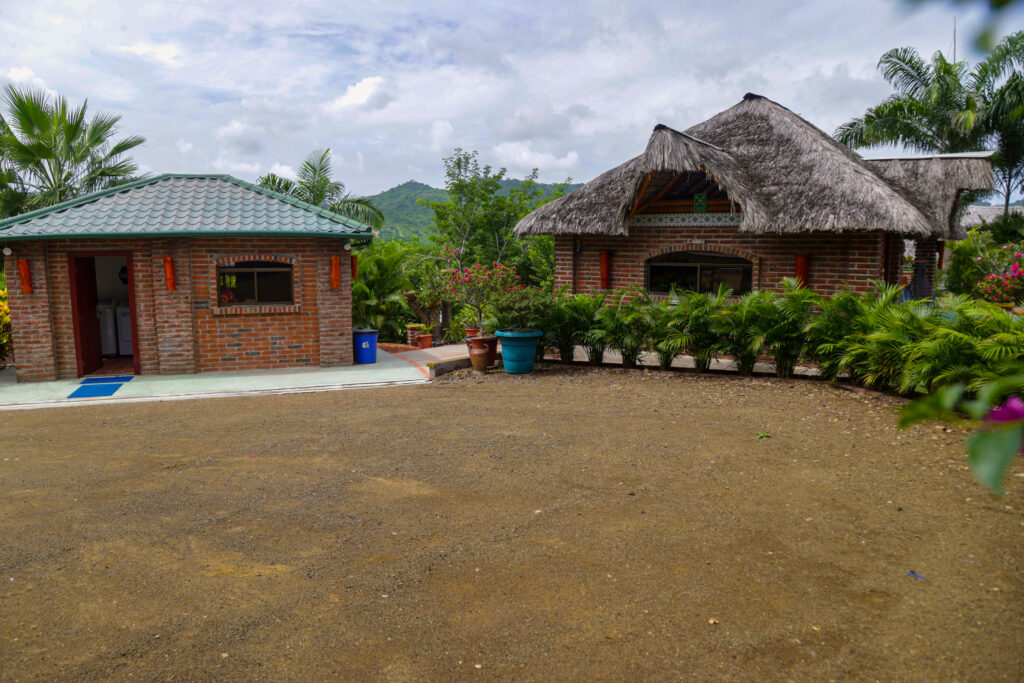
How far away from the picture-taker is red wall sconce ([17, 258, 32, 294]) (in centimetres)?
1053

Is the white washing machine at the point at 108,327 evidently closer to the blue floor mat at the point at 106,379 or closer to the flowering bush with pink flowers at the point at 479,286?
the blue floor mat at the point at 106,379

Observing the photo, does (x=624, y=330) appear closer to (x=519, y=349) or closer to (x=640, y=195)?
(x=519, y=349)

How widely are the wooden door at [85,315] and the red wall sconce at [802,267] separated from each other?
11659 millimetres

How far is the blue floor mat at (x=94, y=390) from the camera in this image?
992 centimetres

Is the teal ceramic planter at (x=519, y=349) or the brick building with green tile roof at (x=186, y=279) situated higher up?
the brick building with green tile roof at (x=186, y=279)

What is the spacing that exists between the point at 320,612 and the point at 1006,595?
3.83 meters

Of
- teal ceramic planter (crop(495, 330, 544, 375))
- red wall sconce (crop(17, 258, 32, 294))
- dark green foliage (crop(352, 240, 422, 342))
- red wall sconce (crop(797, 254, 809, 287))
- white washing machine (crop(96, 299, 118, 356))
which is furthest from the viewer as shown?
dark green foliage (crop(352, 240, 422, 342))

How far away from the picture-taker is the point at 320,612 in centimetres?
386

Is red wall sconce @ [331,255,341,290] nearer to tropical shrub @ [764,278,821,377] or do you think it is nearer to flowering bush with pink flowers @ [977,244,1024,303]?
tropical shrub @ [764,278,821,377]

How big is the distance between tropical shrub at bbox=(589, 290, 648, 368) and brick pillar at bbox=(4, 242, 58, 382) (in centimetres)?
855

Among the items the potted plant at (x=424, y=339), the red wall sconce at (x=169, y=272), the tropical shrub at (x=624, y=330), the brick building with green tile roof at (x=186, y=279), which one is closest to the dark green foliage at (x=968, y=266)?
the tropical shrub at (x=624, y=330)

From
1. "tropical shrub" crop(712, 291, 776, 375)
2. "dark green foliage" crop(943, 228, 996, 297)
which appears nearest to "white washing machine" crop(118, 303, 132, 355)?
"tropical shrub" crop(712, 291, 776, 375)

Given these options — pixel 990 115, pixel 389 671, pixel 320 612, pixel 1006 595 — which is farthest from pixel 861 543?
pixel 990 115

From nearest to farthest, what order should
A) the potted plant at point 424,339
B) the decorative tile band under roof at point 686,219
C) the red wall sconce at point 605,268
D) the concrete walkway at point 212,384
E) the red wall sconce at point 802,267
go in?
the concrete walkway at point 212,384, the red wall sconce at point 802,267, the decorative tile band under roof at point 686,219, the red wall sconce at point 605,268, the potted plant at point 424,339
